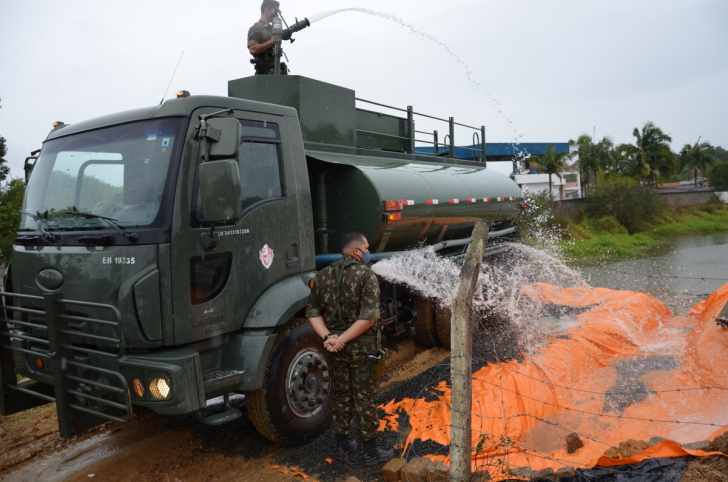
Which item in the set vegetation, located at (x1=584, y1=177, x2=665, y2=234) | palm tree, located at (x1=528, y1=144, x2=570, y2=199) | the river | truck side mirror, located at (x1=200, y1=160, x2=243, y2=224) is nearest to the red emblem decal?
truck side mirror, located at (x1=200, y1=160, x2=243, y2=224)

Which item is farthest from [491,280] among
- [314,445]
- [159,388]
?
[159,388]

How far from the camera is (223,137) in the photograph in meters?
3.86

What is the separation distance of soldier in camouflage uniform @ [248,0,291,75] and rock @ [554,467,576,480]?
525 cm

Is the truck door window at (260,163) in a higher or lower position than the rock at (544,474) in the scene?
higher

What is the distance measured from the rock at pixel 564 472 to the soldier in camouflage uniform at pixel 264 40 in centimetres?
525

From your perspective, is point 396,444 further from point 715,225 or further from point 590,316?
point 715,225

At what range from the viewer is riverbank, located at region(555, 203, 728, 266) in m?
21.5

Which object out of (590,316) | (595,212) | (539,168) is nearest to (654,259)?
(595,212)

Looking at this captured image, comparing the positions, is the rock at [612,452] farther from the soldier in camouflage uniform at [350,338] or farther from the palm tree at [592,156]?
the palm tree at [592,156]

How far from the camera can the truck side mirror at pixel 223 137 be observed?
383 centimetres

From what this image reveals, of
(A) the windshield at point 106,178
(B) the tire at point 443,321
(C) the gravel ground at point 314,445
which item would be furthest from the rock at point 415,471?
(B) the tire at point 443,321

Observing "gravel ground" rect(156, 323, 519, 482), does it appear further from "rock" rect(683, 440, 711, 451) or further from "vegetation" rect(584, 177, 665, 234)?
"vegetation" rect(584, 177, 665, 234)

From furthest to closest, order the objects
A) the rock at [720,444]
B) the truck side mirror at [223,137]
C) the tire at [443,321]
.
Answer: the tire at [443,321], the truck side mirror at [223,137], the rock at [720,444]

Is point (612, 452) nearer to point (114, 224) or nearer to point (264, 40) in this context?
point (114, 224)
